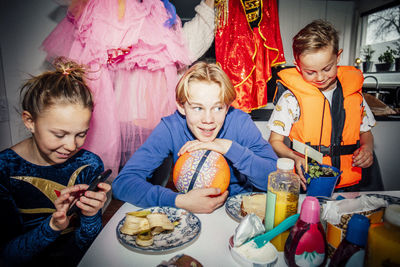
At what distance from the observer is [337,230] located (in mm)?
717

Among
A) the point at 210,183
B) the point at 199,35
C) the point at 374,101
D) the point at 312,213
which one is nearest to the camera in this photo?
the point at 312,213

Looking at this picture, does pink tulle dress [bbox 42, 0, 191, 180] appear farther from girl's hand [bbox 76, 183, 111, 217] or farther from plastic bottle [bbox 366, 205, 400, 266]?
plastic bottle [bbox 366, 205, 400, 266]

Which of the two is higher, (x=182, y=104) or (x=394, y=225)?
(x=182, y=104)

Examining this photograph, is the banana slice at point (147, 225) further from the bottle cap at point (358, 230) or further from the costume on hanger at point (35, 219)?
the bottle cap at point (358, 230)

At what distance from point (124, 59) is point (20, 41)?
0.66 meters

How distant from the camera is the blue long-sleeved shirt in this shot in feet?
3.68

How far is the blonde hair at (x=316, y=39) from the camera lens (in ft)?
5.64

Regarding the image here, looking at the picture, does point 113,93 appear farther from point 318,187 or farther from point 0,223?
point 318,187

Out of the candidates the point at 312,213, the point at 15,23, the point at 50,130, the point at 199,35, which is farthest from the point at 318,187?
the point at 15,23

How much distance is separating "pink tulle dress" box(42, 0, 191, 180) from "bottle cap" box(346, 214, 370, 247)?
1566 mm

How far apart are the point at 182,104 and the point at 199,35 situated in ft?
3.08

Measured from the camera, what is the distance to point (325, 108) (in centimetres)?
190

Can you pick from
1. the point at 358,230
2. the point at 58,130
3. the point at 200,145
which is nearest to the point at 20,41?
the point at 58,130

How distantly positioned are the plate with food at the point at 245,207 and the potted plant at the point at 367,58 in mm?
4398
